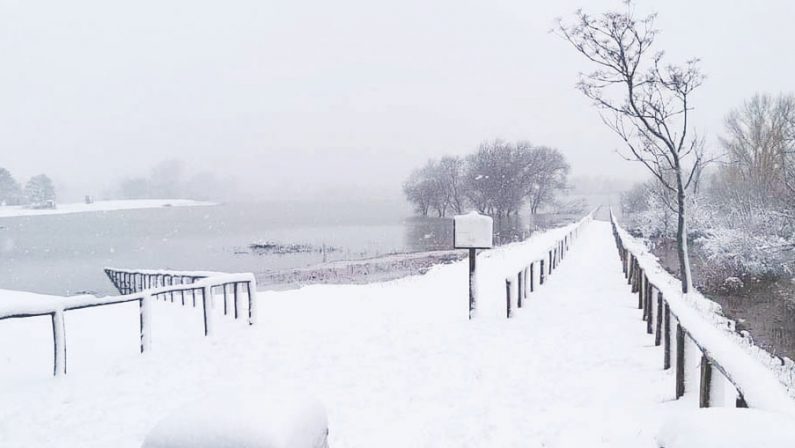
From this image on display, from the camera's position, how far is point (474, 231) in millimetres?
9672

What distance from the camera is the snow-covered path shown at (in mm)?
4910

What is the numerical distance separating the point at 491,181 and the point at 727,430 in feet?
259

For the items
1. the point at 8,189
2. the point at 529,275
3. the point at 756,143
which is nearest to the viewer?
the point at 529,275

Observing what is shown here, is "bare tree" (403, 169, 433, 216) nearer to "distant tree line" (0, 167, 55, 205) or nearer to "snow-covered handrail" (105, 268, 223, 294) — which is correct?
"snow-covered handrail" (105, 268, 223, 294)

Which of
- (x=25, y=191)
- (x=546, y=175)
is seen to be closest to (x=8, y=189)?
(x=25, y=191)

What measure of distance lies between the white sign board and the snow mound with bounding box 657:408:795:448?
298 inches

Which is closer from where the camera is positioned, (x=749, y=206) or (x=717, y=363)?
(x=717, y=363)

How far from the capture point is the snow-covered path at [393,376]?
16.1 ft

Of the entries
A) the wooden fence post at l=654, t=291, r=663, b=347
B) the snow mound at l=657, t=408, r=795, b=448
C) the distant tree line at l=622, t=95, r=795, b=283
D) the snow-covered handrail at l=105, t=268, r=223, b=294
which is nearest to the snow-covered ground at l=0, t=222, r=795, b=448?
the wooden fence post at l=654, t=291, r=663, b=347

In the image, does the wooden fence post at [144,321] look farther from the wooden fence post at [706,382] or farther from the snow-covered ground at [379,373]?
the wooden fence post at [706,382]

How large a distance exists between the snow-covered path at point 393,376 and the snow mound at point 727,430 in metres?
2.01

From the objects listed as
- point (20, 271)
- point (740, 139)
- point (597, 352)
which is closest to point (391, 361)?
point (597, 352)

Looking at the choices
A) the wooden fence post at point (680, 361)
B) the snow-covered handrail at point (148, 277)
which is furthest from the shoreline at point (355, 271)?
the wooden fence post at point (680, 361)

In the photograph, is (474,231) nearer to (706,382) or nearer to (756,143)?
(706,382)
